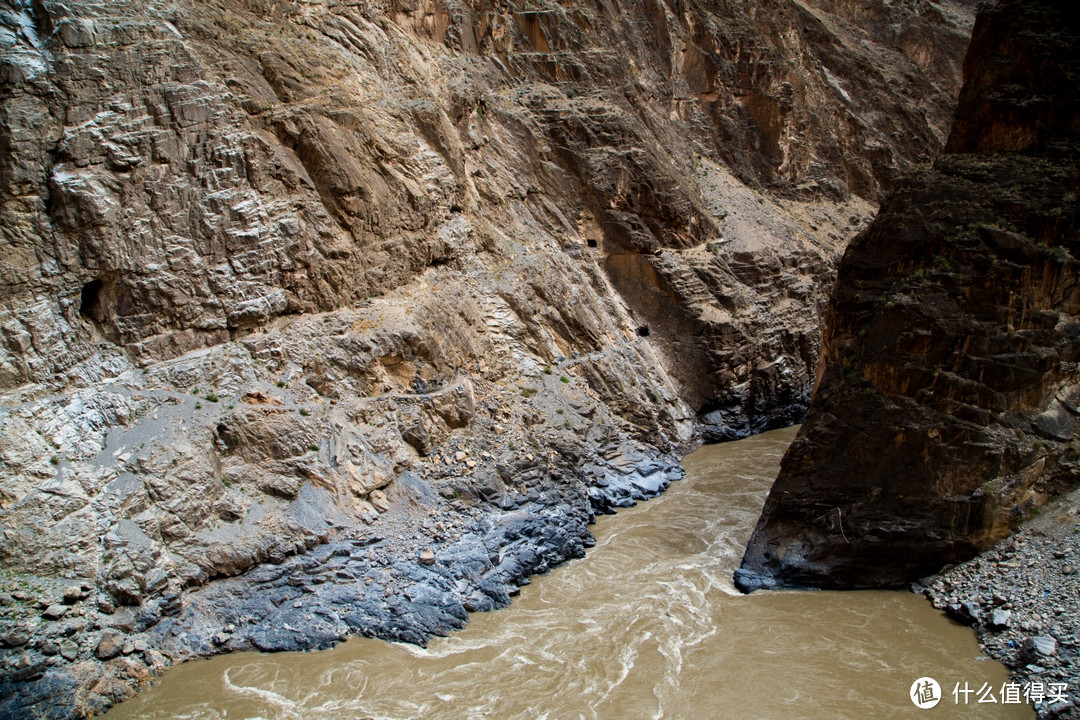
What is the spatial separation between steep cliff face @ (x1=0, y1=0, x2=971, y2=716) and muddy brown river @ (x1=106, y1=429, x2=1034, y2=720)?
840 mm

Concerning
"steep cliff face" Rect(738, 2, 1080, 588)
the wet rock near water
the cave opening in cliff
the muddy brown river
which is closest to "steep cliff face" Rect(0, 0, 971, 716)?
the cave opening in cliff

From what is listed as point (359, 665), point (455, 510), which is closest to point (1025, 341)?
point (455, 510)

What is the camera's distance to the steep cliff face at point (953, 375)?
15.6 metres

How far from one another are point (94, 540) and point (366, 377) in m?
7.28

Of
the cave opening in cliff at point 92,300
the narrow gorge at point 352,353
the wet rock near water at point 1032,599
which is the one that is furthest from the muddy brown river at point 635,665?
the cave opening in cliff at point 92,300

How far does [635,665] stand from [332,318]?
11507 millimetres

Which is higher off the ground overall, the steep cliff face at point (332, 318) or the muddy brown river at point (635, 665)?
the steep cliff face at point (332, 318)

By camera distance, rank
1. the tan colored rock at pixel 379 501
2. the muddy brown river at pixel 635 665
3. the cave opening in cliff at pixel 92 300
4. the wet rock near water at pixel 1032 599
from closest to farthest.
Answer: the wet rock near water at pixel 1032 599 < the muddy brown river at pixel 635 665 < the cave opening in cliff at pixel 92 300 < the tan colored rock at pixel 379 501

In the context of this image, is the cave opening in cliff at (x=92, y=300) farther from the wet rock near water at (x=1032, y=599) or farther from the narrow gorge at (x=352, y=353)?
the wet rock near water at (x=1032, y=599)

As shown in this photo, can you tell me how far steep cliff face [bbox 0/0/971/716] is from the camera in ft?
49.0

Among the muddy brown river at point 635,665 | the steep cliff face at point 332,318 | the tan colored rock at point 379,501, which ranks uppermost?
the steep cliff face at point 332,318

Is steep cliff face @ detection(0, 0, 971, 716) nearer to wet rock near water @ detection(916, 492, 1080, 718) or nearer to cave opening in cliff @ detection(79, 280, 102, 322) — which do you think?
cave opening in cliff @ detection(79, 280, 102, 322)

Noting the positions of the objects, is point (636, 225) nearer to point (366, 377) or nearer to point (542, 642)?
point (366, 377)

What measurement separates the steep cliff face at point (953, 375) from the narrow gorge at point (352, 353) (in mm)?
66
